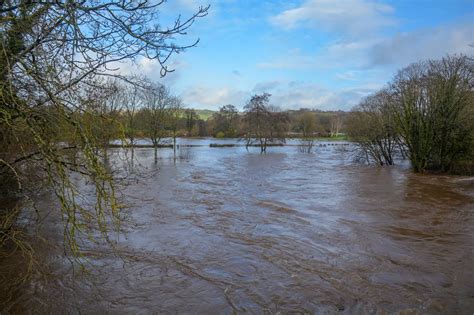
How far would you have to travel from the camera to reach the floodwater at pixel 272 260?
17.0 feet

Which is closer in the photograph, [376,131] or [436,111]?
[436,111]

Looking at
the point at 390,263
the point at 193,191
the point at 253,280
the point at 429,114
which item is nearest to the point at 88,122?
the point at 253,280

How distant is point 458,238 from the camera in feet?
27.5

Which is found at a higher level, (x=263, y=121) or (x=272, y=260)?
(x=263, y=121)

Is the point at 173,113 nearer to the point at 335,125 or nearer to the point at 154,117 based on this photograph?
the point at 154,117

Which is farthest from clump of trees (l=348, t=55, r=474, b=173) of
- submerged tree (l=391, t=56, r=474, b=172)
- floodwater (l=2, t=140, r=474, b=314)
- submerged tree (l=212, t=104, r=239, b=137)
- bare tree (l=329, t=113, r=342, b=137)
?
bare tree (l=329, t=113, r=342, b=137)

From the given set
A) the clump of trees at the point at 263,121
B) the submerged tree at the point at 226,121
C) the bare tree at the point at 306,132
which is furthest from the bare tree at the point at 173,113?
the submerged tree at the point at 226,121

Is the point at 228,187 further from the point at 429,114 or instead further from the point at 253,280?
the point at 429,114

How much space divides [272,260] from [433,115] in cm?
1740

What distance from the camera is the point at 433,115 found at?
65.9ft

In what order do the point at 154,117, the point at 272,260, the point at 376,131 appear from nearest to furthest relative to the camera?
the point at 272,260 → the point at 376,131 → the point at 154,117

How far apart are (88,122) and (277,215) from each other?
7.60 metres

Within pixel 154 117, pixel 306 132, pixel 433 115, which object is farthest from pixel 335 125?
pixel 433 115

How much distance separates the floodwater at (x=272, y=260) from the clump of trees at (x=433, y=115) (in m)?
7.75
